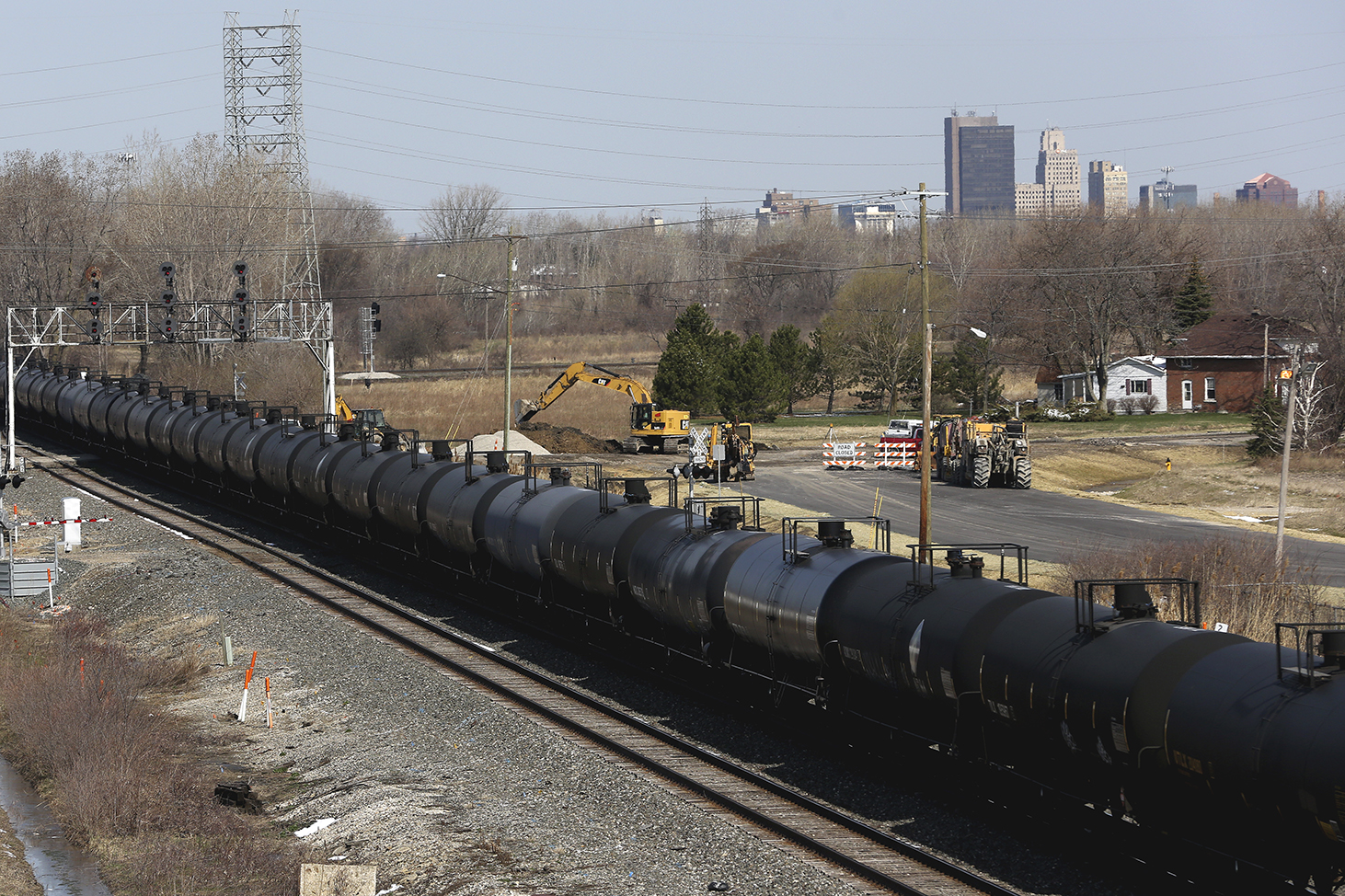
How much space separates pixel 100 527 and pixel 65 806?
25.6 metres

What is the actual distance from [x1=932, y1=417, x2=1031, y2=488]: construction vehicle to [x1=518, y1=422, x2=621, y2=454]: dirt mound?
64.4ft

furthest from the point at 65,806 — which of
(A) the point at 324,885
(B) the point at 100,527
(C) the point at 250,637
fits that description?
(B) the point at 100,527

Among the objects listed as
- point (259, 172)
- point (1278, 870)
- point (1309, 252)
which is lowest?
point (1278, 870)

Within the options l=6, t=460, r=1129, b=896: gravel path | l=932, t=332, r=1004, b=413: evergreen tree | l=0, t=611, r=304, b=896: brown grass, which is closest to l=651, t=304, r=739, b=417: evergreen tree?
l=932, t=332, r=1004, b=413: evergreen tree

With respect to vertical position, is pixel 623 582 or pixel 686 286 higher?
pixel 686 286

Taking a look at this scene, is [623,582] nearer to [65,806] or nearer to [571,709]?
[571,709]

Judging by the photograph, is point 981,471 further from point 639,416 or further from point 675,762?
point 675,762

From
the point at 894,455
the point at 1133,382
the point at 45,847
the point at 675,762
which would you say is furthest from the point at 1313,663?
the point at 1133,382

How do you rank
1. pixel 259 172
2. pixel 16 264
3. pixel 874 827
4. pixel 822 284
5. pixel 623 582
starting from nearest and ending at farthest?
pixel 874 827, pixel 623 582, pixel 259 172, pixel 16 264, pixel 822 284

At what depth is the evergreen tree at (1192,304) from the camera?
106m

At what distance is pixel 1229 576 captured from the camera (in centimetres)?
2964

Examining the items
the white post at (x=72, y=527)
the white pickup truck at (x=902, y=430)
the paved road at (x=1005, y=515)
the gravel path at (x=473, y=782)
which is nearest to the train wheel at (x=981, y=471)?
the paved road at (x=1005, y=515)

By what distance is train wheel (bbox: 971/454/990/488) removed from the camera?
185 feet

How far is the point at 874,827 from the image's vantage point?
1605 cm
